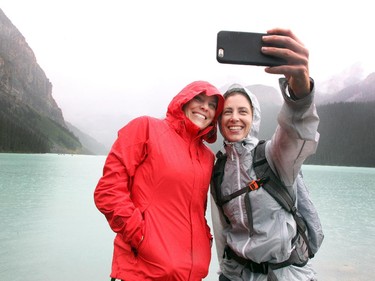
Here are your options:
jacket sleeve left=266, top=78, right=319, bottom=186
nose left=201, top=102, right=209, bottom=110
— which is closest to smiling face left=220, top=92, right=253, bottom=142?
nose left=201, top=102, right=209, bottom=110

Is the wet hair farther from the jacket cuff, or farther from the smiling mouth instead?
the jacket cuff

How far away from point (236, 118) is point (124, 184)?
2.49 feet

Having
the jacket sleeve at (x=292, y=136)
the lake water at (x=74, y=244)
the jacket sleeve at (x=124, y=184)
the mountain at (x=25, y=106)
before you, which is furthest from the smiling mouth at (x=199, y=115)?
the mountain at (x=25, y=106)

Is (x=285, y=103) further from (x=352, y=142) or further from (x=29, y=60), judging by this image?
(x=29, y=60)

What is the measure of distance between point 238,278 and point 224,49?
1303 millimetres

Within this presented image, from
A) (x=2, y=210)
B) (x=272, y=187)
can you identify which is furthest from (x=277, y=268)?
(x=2, y=210)

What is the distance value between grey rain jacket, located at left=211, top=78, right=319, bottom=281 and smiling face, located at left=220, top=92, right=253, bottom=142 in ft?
0.13

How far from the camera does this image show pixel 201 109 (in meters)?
2.12

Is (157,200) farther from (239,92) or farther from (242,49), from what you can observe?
(242,49)

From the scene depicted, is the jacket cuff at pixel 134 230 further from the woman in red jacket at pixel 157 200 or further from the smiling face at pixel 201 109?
the smiling face at pixel 201 109

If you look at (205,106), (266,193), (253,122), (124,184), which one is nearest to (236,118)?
Answer: (253,122)

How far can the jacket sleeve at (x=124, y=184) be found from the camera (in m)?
1.82

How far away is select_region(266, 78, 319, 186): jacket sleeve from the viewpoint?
4.73ft

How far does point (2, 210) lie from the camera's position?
10141 millimetres
